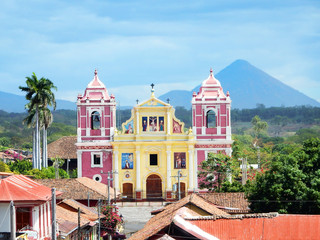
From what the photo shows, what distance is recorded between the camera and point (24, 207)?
26.8 metres

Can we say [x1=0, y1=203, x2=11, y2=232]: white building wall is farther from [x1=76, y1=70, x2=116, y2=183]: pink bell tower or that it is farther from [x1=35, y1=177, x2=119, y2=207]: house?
[x1=76, y1=70, x2=116, y2=183]: pink bell tower

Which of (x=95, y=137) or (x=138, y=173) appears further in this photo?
(x=95, y=137)

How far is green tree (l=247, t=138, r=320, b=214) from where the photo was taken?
113ft

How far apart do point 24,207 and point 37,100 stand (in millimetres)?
45861

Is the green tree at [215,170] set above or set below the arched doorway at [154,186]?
above

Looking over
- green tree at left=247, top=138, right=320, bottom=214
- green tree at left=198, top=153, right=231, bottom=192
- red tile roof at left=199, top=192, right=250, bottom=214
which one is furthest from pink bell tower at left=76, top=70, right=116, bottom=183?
green tree at left=247, top=138, right=320, bottom=214

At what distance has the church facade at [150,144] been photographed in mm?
71750

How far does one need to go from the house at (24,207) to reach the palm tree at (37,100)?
43.7 meters

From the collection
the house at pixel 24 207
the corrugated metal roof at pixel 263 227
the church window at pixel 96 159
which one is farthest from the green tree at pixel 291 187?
the church window at pixel 96 159

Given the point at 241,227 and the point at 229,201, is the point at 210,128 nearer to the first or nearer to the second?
the point at 229,201

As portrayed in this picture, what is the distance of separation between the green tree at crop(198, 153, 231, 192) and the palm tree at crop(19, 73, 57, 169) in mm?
16532

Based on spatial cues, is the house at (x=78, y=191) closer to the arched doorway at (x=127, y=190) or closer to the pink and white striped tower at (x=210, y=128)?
the arched doorway at (x=127, y=190)

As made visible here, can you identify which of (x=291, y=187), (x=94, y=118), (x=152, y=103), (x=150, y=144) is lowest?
(x=291, y=187)

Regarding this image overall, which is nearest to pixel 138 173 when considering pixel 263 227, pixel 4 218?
pixel 263 227
